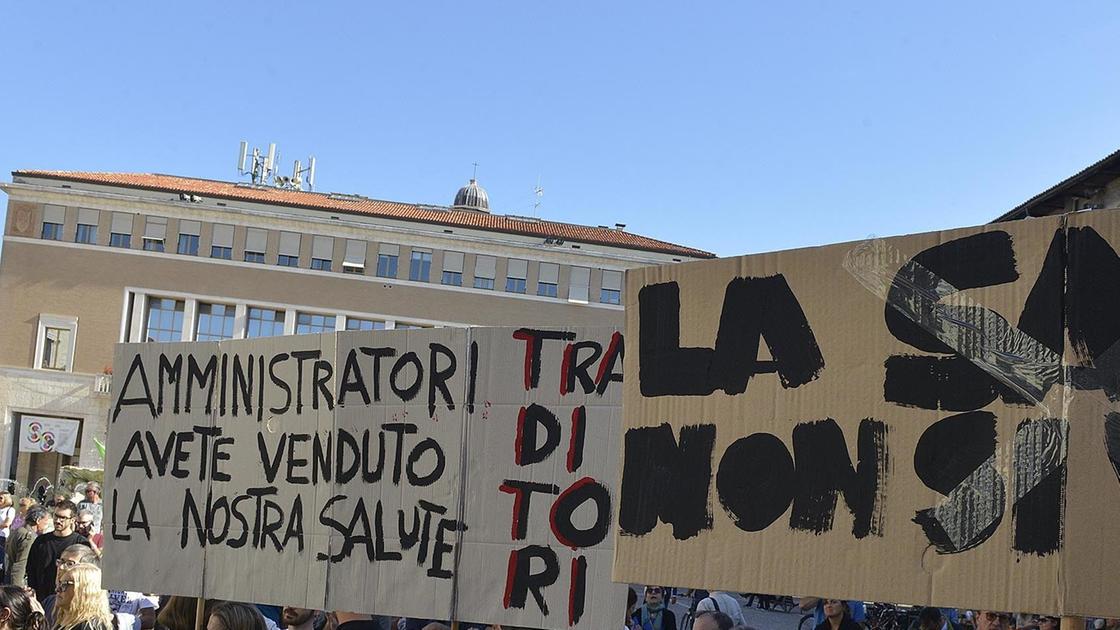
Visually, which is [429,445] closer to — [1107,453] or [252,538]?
[252,538]

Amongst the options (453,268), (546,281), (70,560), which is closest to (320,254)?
(453,268)

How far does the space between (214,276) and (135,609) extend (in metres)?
49.1

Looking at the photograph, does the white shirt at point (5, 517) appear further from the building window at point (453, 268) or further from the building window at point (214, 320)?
the building window at point (453, 268)

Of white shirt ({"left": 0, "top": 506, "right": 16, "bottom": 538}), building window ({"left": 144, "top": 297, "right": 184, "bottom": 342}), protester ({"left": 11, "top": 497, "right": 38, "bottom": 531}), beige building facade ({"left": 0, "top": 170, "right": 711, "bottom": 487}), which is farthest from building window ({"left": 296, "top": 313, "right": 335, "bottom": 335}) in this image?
white shirt ({"left": 0, "top": 506, "right": 16, "bottom": 538})

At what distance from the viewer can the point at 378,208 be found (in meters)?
59.2

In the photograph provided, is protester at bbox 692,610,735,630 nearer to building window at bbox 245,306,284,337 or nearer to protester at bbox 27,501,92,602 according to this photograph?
protester at bbox 27,501,92,602

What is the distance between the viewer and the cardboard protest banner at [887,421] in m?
3.29

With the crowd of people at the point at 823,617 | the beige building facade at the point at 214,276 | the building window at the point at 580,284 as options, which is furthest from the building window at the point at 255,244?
the crowd of people at the point at 823,617

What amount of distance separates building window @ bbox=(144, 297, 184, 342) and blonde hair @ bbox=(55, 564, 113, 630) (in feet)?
164

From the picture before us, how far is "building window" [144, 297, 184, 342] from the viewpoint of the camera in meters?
53.7

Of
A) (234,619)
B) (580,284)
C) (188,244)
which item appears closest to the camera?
(234,619)

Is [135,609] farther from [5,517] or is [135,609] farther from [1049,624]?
[5,517]

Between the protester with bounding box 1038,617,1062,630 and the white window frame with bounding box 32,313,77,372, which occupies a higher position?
the white window frame with bounding box 32,313,77,372

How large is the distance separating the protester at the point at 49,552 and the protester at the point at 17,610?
3.58m
